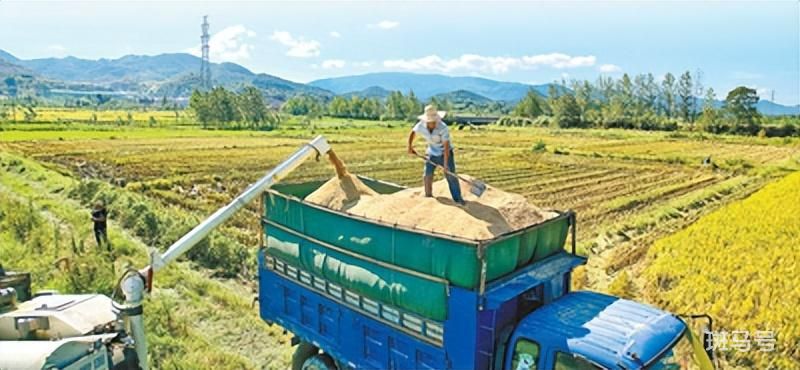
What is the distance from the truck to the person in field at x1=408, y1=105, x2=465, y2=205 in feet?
4.57

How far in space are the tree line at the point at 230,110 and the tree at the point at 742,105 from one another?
74725mm

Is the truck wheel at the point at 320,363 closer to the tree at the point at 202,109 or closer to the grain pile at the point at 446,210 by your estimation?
the grain pile at the point at 446,210

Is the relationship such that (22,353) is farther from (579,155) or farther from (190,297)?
(579,155)

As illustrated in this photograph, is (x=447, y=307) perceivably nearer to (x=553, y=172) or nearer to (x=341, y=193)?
(x=341, y=193)

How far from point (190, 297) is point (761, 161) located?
4637 cm

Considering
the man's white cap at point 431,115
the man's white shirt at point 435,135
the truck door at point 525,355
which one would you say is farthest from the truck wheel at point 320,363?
the man's white cap at point 431,115

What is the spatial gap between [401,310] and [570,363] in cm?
193

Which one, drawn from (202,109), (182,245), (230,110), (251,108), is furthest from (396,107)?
(182,245)

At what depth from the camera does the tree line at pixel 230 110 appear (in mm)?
97625

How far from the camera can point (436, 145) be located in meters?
7.75

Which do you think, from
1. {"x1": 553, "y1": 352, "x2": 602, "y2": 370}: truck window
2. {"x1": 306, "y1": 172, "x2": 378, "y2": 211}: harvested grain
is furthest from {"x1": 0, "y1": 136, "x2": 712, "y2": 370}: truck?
{"x1": 306, "y1": 172, "x2": 378, "y2": 211}: harvested grain

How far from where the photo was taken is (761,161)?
44.2 meters

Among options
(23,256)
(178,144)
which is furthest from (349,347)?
(178,144)

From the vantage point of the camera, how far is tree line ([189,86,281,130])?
9762 cm
